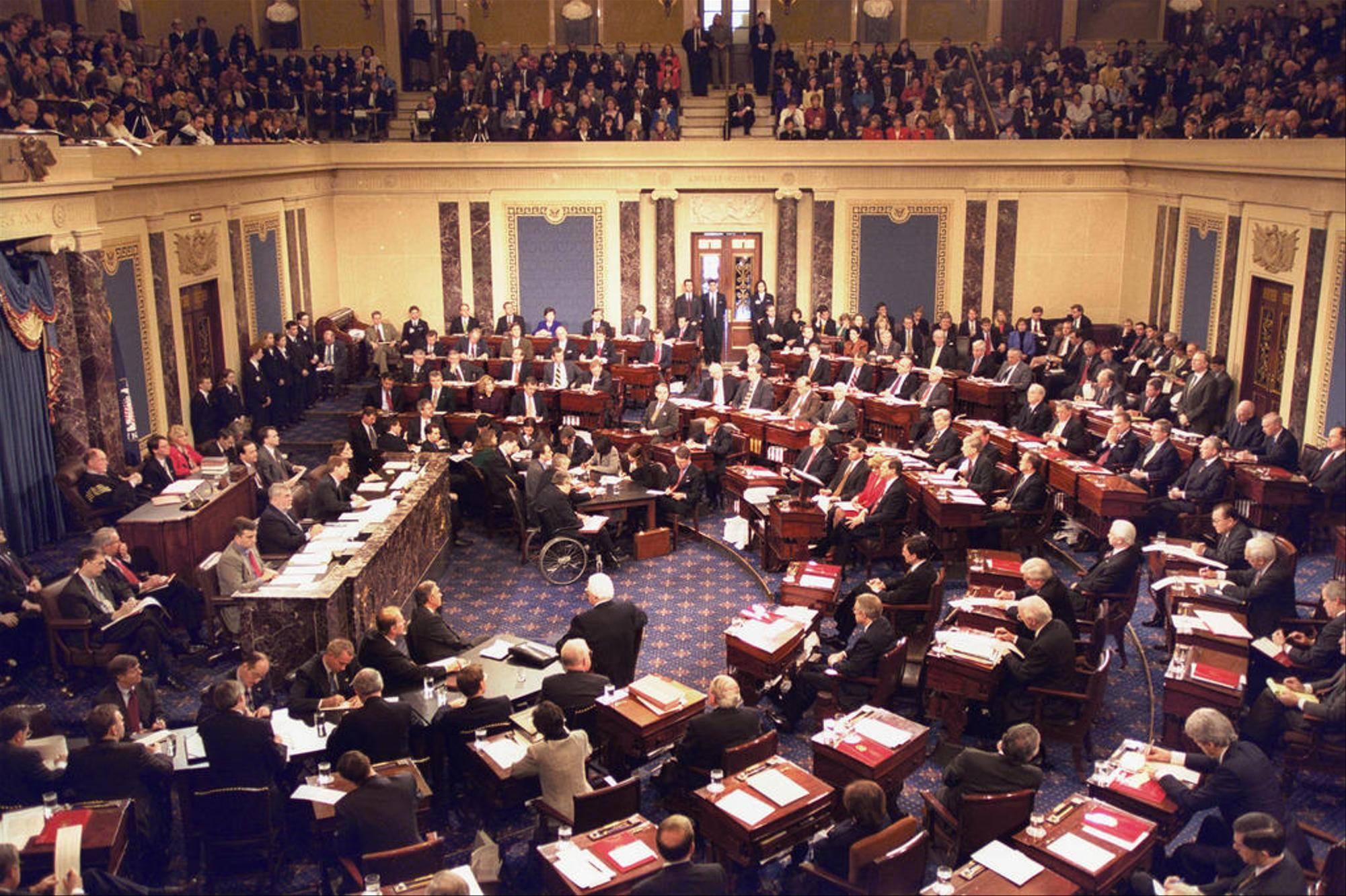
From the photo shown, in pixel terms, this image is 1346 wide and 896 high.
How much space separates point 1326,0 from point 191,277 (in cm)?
1768

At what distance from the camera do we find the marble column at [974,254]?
64.8 feet

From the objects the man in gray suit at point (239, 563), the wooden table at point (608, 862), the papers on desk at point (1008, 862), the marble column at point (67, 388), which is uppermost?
the marble column at point (67, 388)

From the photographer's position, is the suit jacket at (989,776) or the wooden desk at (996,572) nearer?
the suit jacket at (989,776)

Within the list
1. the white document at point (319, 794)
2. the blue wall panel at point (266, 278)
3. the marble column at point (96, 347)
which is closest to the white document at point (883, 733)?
the white document at point (319, 794)

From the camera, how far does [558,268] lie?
20875mm

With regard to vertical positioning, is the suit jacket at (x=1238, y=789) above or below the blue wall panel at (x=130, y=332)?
below

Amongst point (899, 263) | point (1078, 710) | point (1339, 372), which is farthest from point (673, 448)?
point (899, 263)

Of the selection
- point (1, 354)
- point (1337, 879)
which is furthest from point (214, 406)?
point (1337, 879)

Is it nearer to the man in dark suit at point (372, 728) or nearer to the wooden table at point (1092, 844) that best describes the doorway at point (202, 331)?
the man in dark suit at point (372, 728)

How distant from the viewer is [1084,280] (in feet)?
65.1

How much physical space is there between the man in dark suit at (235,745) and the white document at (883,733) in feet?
11.5

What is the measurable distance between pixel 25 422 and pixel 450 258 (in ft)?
32.7

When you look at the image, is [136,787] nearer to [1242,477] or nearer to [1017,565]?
[1017,565]

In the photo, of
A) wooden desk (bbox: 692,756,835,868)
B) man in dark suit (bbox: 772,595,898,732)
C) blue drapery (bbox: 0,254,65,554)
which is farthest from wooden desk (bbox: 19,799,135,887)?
blue drapery (bbox: 0,254,65,554)
